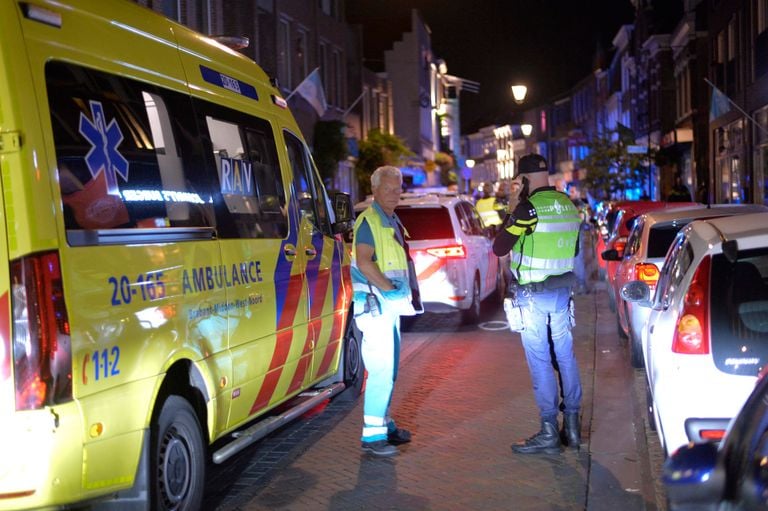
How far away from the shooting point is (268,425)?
6559mm

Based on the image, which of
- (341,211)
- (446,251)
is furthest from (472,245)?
(341,211)

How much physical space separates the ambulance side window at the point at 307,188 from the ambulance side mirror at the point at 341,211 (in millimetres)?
69

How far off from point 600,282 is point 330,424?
12.4 meters

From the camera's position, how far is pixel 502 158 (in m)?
117

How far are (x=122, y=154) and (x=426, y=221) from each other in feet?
29.2

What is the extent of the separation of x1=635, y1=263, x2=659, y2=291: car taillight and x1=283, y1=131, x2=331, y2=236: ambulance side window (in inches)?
126

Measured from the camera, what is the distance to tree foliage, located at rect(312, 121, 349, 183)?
28.8m

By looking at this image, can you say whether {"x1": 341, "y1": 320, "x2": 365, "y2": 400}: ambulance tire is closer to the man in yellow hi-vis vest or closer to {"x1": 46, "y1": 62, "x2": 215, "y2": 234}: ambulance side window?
{"x1": 46, "y1": 62, "x2": 215, "y2": 234}: ambulance side window

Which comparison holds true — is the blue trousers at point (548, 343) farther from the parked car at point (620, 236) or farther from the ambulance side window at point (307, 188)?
the parked car at point (620, 236)

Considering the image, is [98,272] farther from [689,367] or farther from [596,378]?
[596,378]

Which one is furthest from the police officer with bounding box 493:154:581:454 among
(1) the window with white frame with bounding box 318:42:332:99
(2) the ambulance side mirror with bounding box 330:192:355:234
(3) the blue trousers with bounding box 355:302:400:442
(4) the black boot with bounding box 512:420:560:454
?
(1) the window with white frame with bounding box 318:42:332:99

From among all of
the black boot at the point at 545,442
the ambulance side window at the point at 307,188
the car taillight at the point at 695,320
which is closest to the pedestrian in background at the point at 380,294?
the ambulance side window at the point at 307,188

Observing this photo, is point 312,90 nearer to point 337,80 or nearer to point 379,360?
point 337,80

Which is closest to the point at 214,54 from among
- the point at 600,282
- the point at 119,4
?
the point at 119,4
